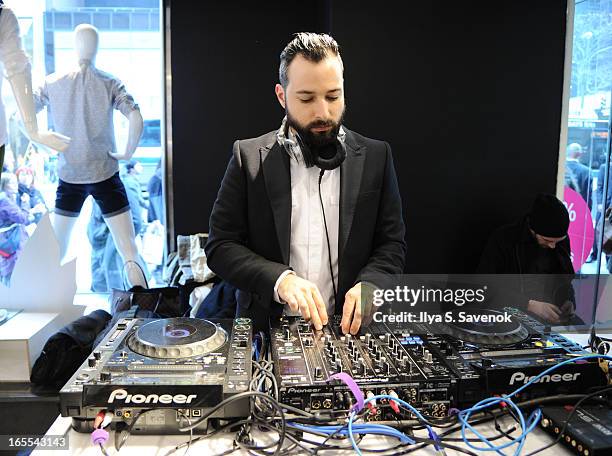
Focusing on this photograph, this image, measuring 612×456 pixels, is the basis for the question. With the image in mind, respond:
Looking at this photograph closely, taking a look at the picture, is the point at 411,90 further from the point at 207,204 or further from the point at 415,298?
the point at 415,298

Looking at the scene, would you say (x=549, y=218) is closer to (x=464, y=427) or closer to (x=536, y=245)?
(x=536, y=245)

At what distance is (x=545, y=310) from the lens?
154 centimetres

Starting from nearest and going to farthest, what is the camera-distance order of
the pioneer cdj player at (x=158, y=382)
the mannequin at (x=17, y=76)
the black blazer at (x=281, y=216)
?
the pioneer cdj player at (x=158, y=382), the black blazer at (x=281, y=216), the mannequin at (x=17, y=76)

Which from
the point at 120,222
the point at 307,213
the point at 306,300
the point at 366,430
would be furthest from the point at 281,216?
the point at 120,222

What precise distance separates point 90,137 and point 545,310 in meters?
3.39

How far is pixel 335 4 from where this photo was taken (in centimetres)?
352

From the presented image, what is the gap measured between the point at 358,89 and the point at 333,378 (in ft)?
9.00

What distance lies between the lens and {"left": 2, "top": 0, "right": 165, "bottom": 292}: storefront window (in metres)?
4.25

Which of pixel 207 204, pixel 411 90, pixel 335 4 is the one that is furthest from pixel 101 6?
pixel 411 90

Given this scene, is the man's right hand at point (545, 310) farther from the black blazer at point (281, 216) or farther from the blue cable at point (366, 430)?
the blue cable at point (366, 430)

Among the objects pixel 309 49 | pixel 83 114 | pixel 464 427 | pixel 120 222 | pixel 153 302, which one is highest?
pixel 309 49

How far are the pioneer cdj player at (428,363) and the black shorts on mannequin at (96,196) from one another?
301 cm

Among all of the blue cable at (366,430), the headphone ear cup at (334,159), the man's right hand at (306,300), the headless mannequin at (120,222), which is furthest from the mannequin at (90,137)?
the blue cable at (366,430)

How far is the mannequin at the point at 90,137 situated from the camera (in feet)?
13.2
